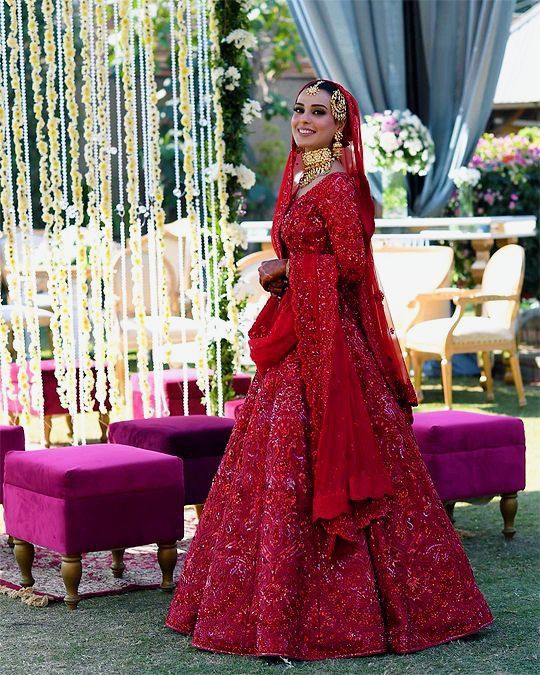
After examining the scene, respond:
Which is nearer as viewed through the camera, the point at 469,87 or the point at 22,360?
the point at 22,360

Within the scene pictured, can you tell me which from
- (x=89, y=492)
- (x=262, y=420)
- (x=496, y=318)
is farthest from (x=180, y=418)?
(x=496, y=318)

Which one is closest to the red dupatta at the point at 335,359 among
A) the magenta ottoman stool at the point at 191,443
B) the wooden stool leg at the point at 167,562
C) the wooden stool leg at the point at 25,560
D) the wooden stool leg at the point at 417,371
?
the wooden stool leg at the point at 167,562

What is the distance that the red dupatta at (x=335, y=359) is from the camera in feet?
10.2

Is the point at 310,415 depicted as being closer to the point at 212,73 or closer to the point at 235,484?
the point at 235,484

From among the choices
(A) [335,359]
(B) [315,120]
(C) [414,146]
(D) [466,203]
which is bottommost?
(A) [335,359]

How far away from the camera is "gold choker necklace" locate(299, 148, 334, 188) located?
3320 mm

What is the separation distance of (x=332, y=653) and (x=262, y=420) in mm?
619

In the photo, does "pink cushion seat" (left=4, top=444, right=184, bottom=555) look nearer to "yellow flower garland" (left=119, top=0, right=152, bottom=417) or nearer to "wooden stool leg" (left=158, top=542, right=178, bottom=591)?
"wooden stool leg" (left=158, top=542, right=178, bottom=591)

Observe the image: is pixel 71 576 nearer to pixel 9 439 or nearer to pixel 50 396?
pixel 9 439

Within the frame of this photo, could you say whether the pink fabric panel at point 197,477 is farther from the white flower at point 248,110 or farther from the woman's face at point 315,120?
the white flower at point 248,110

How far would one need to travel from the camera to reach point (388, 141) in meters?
7.58

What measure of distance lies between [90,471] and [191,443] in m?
0.69

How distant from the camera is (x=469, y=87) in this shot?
792 centimetres

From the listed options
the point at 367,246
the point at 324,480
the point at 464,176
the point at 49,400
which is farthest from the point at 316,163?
the point at 464,176
